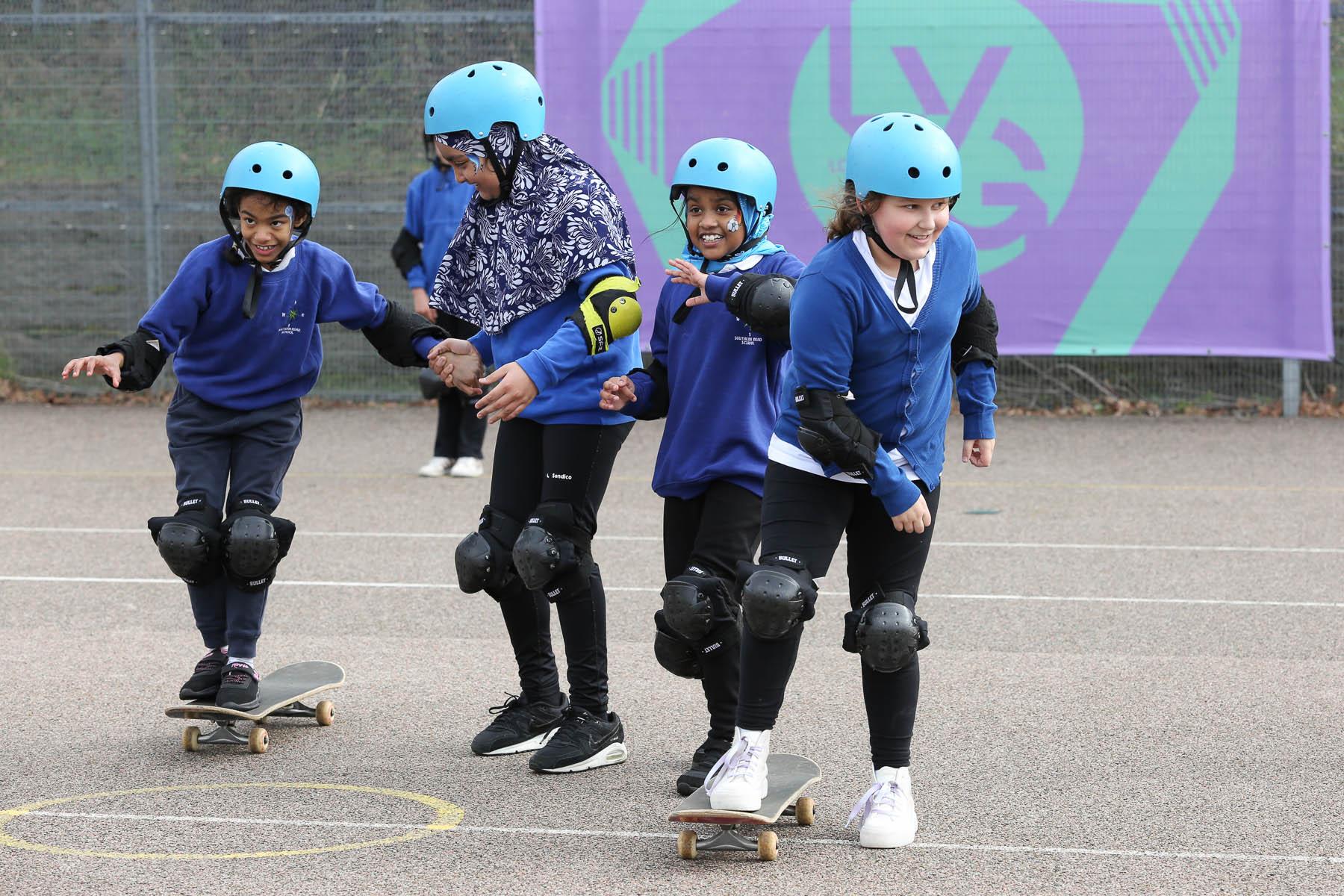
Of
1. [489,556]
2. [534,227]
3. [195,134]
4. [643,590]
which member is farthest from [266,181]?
[195,134]

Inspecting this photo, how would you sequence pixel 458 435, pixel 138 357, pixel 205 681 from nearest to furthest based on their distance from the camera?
pixel 138 357, pixel 205 681, pixel 458 435

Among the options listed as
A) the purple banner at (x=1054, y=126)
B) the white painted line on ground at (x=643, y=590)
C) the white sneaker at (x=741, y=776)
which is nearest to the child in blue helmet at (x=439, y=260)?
the purple banner at (x=1054, y=126)

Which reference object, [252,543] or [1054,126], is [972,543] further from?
[1054,126]

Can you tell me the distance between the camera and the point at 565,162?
190 inches

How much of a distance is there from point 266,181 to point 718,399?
148 cm

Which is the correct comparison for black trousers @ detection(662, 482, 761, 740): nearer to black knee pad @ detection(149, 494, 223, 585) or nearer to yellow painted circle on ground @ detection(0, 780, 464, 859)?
yellow painted circle on ground @ detection(0, 780, 464, 859)

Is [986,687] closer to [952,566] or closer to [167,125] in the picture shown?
[952,566]

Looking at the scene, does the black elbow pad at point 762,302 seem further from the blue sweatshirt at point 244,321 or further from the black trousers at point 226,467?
the black trousers at point 226,467

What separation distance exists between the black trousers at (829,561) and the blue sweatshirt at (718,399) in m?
0.38

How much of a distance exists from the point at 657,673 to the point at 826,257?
2219 mm

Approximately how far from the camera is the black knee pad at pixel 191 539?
500 centimetres

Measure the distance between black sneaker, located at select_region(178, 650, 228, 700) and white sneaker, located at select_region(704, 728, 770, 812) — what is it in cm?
171

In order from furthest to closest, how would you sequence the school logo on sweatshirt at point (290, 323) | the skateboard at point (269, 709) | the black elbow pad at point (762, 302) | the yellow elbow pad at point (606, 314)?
the school logo on sweatshirt at point (290, 323), the skateboard at point (269, 709), the yellow elbow pad at point (606, 314), the black elbow pad at point (762, 302)

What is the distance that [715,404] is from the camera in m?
4.59
